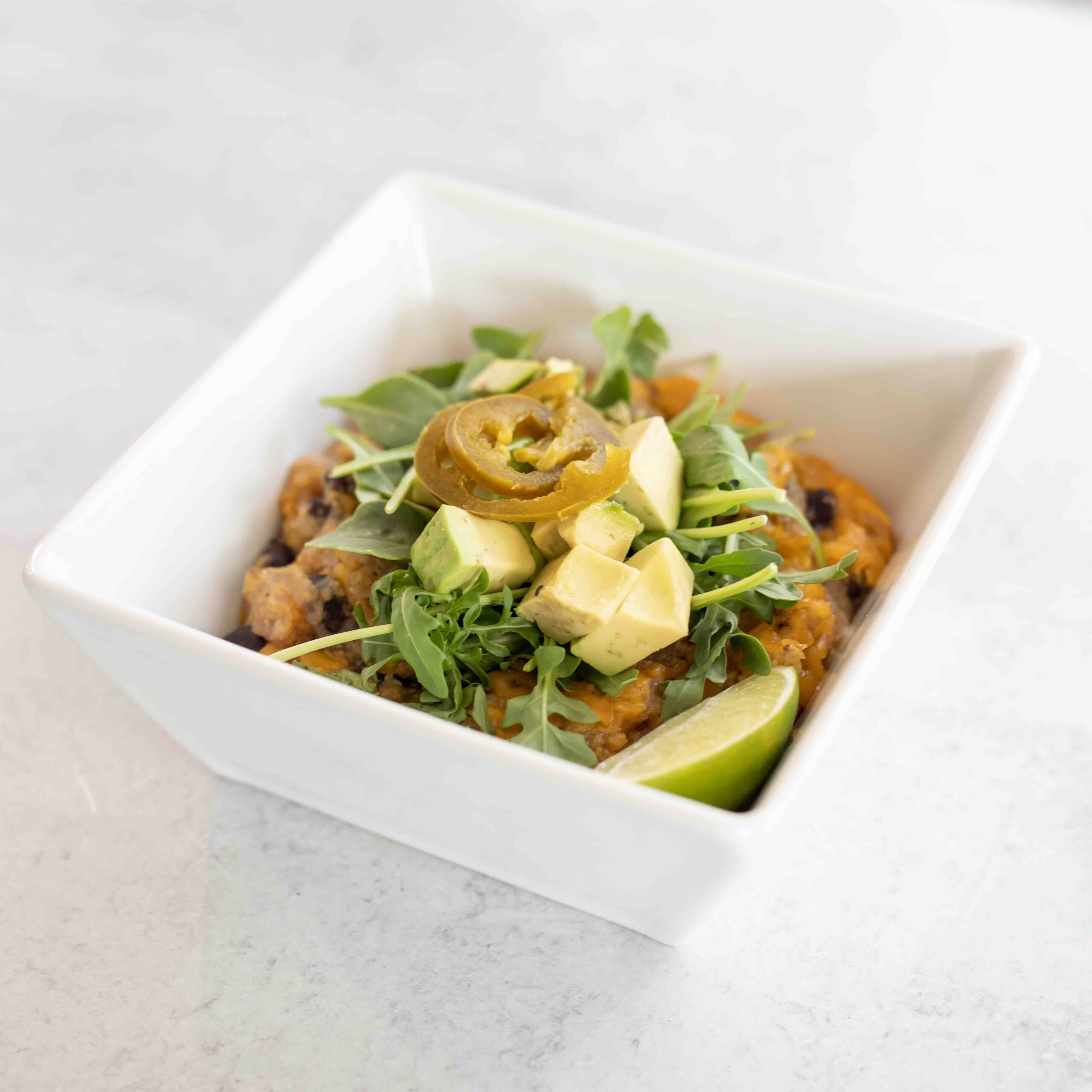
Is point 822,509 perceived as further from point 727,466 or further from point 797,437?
point 727,466

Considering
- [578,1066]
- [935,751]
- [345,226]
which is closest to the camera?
[578,1066]

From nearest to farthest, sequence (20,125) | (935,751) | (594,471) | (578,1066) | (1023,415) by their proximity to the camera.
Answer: (578,1066) → (594,471) → (935,751) → (1023,415) → (20,125)

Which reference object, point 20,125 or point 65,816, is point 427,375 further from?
point 20,125

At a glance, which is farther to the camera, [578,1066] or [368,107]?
[368,107]

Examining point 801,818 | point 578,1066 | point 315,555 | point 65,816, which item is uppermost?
point 315,555

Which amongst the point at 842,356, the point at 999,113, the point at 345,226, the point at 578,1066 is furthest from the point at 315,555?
the point at 999,113

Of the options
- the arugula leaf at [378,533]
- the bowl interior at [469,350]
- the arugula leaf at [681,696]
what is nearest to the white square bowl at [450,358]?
the bowl interior at [469,350]
